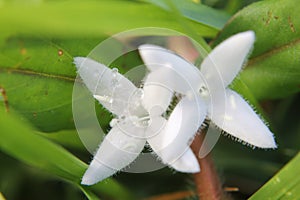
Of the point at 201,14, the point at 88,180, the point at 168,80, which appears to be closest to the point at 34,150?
the point at 88,180

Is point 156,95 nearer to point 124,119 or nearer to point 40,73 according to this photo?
point 124,119

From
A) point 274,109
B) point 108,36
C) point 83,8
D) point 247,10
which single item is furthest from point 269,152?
point 83,8

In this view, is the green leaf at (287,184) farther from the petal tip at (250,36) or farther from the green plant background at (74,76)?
the petal tip at (250,36)

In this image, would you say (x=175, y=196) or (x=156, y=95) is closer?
(x=156, y=95)

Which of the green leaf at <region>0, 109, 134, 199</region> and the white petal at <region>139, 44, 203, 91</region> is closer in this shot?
the green leaf at <region>0, 109, 134, 199</region>

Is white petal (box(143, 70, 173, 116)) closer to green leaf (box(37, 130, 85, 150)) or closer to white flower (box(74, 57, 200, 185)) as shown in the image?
white flower (box(74, 57, 200, 185))

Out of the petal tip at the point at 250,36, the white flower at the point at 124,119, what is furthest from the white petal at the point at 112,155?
the petal tip at the point at 250,36

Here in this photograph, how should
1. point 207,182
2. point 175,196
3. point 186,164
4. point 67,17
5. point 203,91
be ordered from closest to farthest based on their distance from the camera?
1. point 67,17
2. point 186,164
3. point 203,91
4. point 207,182
5. point 175,196

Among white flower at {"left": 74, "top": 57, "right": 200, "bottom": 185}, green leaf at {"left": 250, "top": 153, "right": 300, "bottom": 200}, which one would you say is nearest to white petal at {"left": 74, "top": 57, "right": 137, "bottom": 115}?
white flower at {"left": 74, "top": 57, "right": 200, "bottom": 185}
